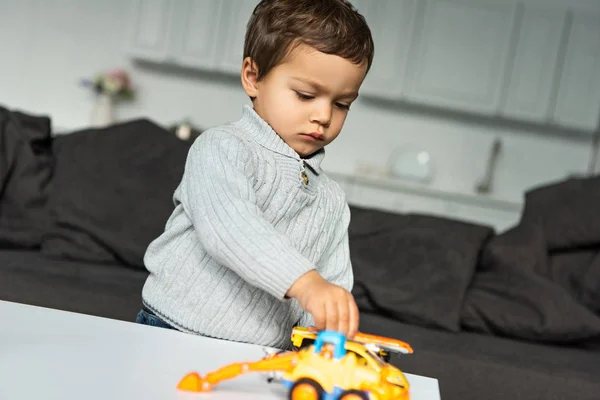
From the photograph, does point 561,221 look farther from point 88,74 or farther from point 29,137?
point 88,74

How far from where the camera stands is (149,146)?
2.47 meters

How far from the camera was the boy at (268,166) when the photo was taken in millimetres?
938

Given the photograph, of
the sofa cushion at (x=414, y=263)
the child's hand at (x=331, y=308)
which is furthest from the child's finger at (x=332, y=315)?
the sofa cushion at (x=414, y=263)

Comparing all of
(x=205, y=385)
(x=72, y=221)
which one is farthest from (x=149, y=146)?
(x=205, y=385)

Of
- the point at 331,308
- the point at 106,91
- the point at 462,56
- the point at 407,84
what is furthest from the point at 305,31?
the point at 106,91

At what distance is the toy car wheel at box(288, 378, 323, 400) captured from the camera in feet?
1.98

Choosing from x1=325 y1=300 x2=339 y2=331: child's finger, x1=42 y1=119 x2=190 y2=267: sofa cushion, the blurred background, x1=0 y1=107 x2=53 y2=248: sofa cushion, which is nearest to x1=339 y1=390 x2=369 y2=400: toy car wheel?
x1=325 y1=300 x2=339 y2=331: child's finger

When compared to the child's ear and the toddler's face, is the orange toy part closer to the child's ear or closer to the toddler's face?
the toddler's face

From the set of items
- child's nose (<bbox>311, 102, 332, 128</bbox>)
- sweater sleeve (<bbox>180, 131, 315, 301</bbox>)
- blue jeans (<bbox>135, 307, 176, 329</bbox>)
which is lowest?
blue jeans (<bbox>135, 307, 176, 329</bbox>)

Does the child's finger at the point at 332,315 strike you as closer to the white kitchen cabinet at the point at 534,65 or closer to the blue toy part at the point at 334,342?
the blue toy part at the point at 334,342

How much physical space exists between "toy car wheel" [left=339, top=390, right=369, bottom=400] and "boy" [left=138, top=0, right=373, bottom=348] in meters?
0.31

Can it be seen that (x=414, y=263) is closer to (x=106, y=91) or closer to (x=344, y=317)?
(x=344, y=317)

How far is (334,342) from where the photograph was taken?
63 centimetres

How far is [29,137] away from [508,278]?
1.62 m
